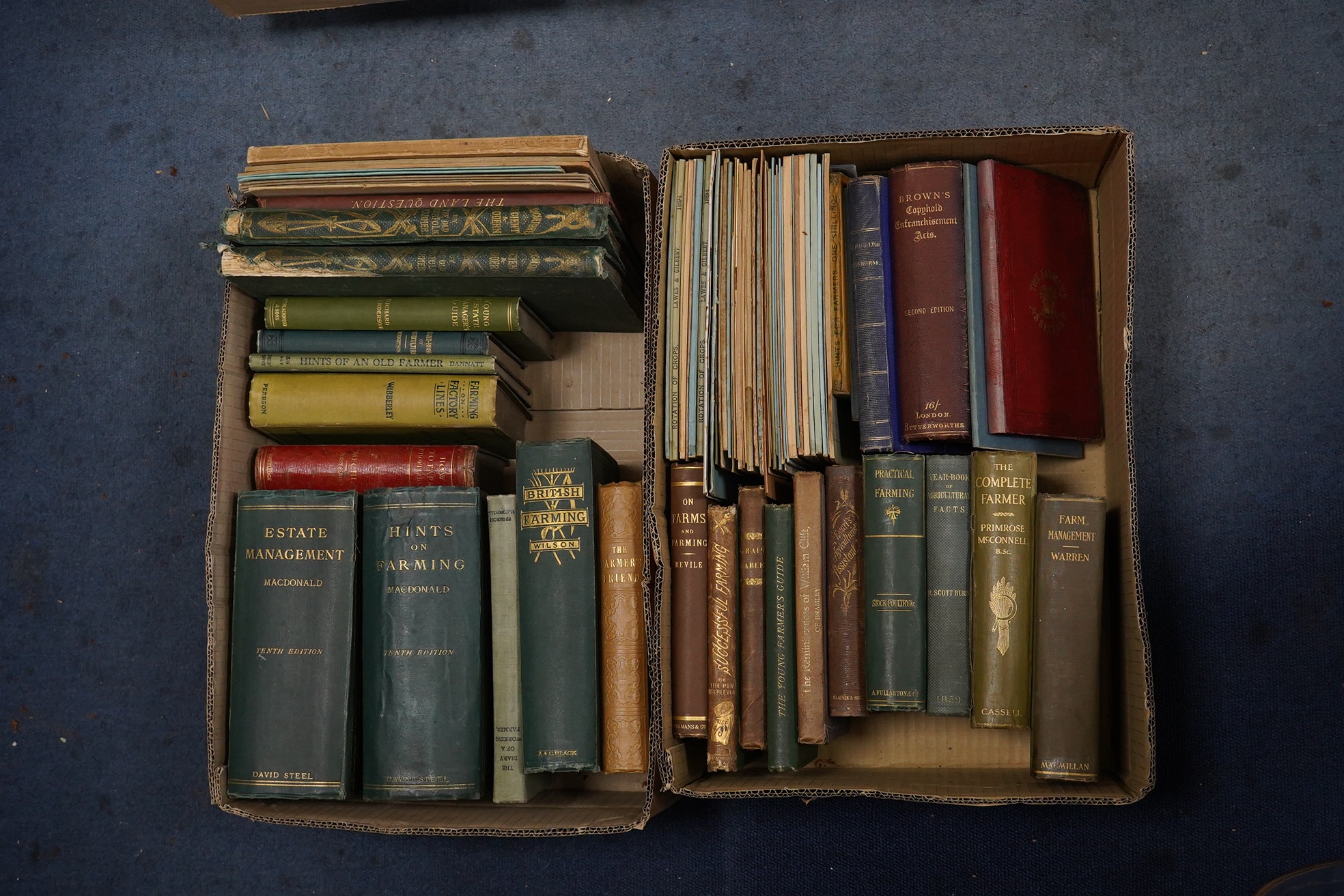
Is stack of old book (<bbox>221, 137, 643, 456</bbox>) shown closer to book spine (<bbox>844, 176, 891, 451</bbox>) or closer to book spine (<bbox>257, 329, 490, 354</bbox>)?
book spine (<bbox>257, 329, 490, 354</bbox>)

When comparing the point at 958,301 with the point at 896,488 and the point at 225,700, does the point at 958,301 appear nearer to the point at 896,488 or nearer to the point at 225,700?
the point at 896,488

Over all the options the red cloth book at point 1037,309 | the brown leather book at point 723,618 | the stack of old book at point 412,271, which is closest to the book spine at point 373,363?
the stack of old book at point 412,271

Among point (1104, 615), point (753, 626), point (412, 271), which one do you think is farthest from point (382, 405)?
point (1104, 615)

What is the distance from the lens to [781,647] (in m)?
1.01

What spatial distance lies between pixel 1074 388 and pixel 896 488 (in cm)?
25

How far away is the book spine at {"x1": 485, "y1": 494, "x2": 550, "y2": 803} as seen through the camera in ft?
3.41

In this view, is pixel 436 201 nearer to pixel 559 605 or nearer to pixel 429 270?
pixel 429 270

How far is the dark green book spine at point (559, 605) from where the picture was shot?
3.28ft

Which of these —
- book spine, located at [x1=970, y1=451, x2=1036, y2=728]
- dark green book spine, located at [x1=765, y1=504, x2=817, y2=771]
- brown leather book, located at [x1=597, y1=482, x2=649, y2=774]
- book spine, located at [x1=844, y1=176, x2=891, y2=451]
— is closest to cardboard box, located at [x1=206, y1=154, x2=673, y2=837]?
brown leather book, located at [x1=597, y1=482, x2=649, y2=774]

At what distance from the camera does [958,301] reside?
1037 mm

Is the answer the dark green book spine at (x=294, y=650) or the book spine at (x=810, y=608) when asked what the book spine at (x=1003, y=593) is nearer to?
the book spine at (x=810, y=608)

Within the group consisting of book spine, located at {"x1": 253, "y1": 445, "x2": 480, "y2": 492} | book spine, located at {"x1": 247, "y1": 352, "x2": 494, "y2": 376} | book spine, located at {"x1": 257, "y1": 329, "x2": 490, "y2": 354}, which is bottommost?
book spine, located at {"x1": 253, "y1": 445, "x2": 480, "y2": 492}

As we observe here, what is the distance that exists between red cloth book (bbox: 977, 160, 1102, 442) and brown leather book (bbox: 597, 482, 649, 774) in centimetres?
41

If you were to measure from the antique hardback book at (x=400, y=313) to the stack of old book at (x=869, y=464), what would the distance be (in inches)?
8.1
